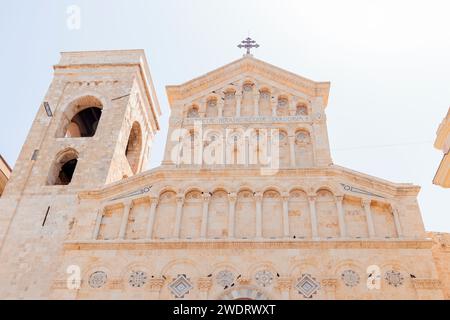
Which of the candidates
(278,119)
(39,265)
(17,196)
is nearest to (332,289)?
(278,119)

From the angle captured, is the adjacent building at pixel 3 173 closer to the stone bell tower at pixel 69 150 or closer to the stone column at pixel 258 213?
the stone bell tower at pixel 69 150

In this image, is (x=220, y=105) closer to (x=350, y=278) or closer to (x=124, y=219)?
(x=124, y=219)

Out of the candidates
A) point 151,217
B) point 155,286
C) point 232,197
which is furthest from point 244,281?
point 151,217

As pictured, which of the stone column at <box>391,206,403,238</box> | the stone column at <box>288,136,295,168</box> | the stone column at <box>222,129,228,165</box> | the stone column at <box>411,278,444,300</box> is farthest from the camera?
the stone column at <box>222,129,228,165</box>

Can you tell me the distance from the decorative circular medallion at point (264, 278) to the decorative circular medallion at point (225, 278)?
29.3 inches

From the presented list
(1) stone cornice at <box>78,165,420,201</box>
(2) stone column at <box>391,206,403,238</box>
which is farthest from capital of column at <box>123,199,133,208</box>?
(2) stone column at <box>391,206,403,238</box>

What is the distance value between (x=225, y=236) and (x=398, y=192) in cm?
568

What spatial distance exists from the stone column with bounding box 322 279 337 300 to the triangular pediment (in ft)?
26.3

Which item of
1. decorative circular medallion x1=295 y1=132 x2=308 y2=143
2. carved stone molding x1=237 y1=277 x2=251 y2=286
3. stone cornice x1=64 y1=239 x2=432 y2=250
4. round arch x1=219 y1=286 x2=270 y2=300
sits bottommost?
round arch x1=219 y1=286 x2=270 y2=300

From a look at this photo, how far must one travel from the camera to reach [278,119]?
1725cm

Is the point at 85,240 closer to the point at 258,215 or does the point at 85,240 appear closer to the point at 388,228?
the point at 258,215

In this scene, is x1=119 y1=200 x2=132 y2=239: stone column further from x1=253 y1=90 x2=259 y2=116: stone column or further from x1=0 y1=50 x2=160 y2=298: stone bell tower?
x1=253 y1=90 x2=259 y2=116: stone column

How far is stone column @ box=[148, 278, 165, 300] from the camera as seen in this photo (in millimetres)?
12766

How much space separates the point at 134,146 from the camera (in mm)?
24125
